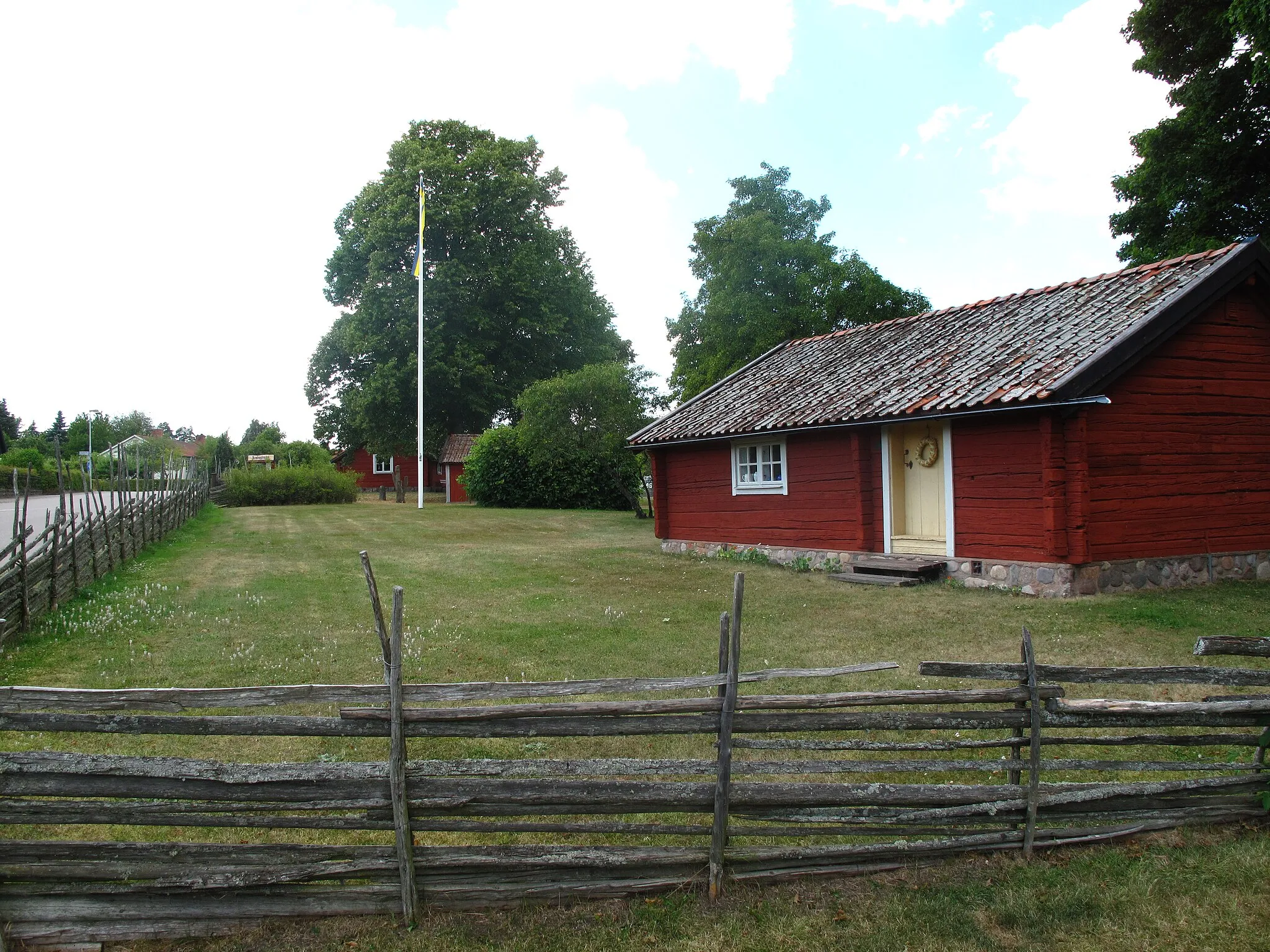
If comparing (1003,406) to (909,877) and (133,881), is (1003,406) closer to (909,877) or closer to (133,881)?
(909,877)

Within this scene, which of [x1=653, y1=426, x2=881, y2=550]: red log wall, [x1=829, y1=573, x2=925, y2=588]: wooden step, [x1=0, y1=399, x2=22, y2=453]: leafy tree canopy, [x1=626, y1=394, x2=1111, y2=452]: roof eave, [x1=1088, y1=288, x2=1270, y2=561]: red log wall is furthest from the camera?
[x1=0, y1=399, x2=22, y2=453]: leafy tree canopy

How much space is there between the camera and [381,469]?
50875 millimetres

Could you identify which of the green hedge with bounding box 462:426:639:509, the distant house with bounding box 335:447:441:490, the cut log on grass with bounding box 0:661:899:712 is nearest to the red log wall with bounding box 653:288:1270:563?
the cut log on grass with bounding box 0:661:899:712

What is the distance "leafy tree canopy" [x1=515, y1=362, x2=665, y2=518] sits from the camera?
2772 centimetres

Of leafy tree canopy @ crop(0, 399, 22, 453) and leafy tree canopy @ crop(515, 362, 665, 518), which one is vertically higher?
leafy tree canopy @ crop(0, 399, 22, 453)

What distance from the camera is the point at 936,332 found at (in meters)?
15.8

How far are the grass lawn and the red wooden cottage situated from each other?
81 centimetres

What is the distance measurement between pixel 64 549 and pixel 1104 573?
13.3 m

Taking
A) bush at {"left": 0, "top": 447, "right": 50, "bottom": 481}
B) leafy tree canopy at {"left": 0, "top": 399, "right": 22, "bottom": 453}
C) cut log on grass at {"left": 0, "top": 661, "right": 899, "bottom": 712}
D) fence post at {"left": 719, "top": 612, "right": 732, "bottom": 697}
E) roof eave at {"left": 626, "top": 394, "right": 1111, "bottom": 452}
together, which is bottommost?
cut log on grass at {"left": 0, "top": 661, "right": 899, "bottom": 712}

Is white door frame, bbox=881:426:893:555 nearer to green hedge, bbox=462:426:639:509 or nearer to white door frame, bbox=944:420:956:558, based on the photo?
white door frame, bbox=944:420:956:558

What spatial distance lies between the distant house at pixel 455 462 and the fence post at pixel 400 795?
39534 mm

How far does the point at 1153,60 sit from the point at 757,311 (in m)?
12.3

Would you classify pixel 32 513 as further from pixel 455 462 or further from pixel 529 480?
pixel 455 462

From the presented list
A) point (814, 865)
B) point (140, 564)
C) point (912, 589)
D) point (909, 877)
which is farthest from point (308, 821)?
point (140, 564)
